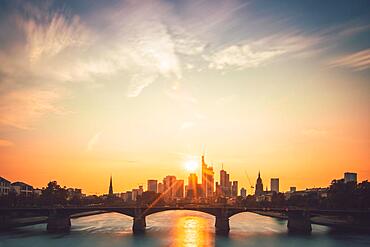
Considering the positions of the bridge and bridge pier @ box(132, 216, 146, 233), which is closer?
the bridge

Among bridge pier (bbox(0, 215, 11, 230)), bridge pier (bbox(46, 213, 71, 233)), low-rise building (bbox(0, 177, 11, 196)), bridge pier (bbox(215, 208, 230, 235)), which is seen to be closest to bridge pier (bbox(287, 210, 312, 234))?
bridge pier (bbox(215, 208, 230, 235))

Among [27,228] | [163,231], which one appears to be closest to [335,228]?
[163,231]

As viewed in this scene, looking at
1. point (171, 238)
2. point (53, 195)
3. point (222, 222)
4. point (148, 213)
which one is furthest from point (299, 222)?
point (53, 195)

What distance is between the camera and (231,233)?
102312 millimetres

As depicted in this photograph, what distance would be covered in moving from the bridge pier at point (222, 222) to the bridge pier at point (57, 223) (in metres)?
35.8

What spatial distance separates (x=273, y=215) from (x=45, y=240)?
348 feet

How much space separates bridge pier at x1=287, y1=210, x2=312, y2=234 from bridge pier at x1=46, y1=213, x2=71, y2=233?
54502 millimetres

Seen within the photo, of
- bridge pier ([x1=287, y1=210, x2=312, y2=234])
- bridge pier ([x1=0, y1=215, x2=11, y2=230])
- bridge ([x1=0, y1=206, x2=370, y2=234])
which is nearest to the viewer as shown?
bridge pier ([x1=0, y1=215, x2=11, y2=230])

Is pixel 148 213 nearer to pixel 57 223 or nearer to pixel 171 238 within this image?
pixel 171 238

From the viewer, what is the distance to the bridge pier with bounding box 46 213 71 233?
106312 millimetres

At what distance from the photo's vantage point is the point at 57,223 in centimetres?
10806

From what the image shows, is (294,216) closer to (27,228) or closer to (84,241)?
(84,241)

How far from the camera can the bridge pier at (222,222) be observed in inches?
4198

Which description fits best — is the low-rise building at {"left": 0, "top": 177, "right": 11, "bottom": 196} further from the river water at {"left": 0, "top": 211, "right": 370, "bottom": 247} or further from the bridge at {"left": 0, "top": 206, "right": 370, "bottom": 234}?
the river water at {"left": 0, "top": 211, "right": 370, "bottom": 247}
